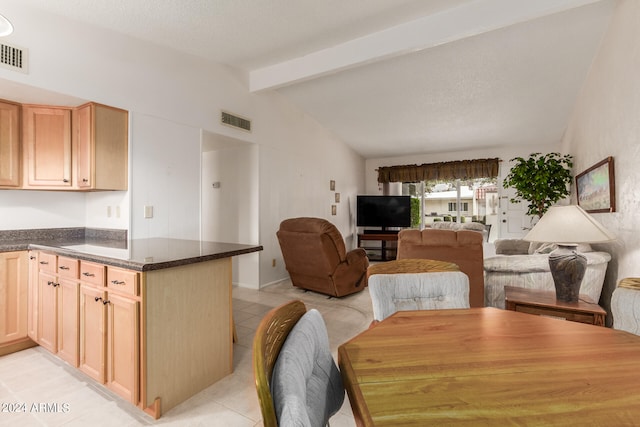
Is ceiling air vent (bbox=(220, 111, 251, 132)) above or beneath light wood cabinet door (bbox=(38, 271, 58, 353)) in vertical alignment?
above

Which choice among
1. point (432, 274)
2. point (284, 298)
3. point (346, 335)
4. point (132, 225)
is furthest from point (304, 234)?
point (432, 274)

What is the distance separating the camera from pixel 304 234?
3.75m

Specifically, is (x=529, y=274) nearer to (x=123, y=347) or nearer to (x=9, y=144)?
(x=123, y=347)

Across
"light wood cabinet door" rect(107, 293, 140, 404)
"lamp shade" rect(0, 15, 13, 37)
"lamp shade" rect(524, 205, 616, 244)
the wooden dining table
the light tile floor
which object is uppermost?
"lamp shade" rect(0, 15, 13, 37)

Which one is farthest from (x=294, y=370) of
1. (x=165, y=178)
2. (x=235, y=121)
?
(x=235, y=121)

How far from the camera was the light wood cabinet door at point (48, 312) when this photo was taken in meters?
2.20

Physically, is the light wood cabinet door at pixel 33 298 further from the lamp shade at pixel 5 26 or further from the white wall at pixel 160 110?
the lamp shade at pixel 5 26

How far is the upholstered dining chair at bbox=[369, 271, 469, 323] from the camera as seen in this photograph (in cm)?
164

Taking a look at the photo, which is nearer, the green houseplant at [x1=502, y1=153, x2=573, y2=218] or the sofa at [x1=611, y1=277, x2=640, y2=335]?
the sofa at [x1=611, y1=277, x2=640, y2=335]

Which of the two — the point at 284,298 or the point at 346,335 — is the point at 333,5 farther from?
the point at 284,298

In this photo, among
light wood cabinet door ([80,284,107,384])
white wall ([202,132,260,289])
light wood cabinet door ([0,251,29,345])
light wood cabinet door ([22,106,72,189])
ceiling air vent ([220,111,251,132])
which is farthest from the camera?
white wall ([202,132,260,289])

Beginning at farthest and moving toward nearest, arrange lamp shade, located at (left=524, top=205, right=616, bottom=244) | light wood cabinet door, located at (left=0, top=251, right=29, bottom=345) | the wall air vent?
light wood cabinet door, located at (left=0, top=251, right=29, bottom=345) < the wall air vent < lamp shade, located at (left=524, top=205, right=616, bottom=244)

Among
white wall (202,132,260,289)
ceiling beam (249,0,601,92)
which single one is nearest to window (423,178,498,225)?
ceiling beam (249,0,601,92)

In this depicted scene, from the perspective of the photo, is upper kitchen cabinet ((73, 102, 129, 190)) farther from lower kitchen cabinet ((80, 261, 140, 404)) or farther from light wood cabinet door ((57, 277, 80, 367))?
lower kitchen cabinet ((80, 261, 140, 404))
